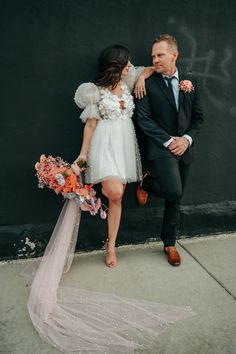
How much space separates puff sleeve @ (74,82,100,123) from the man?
42cm

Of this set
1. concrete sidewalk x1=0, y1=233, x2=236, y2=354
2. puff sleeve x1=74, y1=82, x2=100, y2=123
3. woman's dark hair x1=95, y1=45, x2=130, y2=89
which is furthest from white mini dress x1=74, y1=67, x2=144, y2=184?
concrete sidewalk x1=0, y1=233, x2=236, y2=354

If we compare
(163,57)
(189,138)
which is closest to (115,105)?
(163,57)

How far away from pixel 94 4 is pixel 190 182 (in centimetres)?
208

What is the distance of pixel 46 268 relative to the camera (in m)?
3.40

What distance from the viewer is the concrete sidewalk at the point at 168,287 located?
2.73 meters

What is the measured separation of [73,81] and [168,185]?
1332 millimetres

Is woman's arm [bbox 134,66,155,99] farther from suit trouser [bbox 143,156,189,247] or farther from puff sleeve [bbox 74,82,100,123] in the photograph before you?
suit trouser [bbox 143,156,189,247]

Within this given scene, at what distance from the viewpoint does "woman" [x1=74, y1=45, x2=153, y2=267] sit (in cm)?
342

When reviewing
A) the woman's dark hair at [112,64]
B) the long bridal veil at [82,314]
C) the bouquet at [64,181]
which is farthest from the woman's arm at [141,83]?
the long bridal veil at [82,314]

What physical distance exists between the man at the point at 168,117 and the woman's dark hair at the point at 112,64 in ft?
1.04

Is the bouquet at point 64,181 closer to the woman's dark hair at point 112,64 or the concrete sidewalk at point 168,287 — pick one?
the concrete sidewalk at point 168,287

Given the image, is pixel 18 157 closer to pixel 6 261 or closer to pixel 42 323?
pixel 6 261

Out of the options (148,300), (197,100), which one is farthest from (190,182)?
(148,300)

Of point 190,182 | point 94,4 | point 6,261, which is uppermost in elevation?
point 94,4
